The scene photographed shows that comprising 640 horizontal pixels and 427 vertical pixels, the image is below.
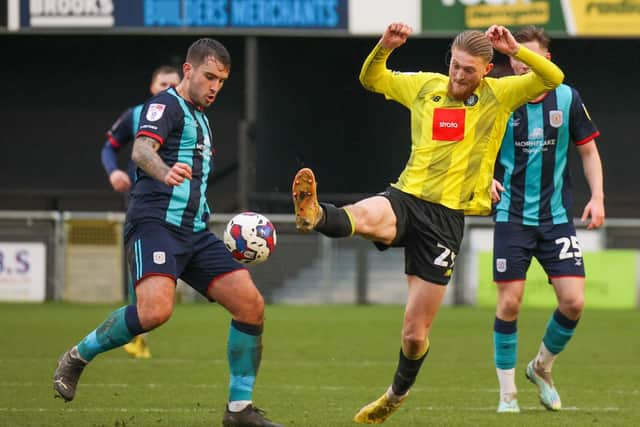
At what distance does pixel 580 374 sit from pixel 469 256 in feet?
25.0

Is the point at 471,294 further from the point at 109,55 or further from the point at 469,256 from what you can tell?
the point at 109,55

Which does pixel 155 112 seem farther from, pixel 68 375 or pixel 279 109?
pixel 279 109

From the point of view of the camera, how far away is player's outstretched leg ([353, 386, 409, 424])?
746 cm

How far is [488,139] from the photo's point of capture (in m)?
7.29

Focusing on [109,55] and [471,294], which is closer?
[471,294]

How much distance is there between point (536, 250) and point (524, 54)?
182 centimetres

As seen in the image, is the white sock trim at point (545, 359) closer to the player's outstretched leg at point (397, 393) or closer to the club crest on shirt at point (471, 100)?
the player's outstretched leg at point (397, 393)


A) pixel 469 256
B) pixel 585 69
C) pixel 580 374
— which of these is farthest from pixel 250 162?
pixel 580 374

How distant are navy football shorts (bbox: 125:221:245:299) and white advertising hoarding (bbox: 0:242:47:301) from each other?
11.4 metres

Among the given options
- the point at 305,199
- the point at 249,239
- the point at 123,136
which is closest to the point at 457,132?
the point at 305,199

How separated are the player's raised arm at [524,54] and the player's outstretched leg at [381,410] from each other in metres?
1.99

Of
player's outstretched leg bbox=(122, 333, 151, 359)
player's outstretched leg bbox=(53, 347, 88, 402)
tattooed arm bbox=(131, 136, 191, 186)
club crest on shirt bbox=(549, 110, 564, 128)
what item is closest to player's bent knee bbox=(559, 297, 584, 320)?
club crest on shirt bbox=(549, 110, 564, 128)

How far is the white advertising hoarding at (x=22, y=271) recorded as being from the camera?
713 inches

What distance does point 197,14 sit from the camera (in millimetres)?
18984
